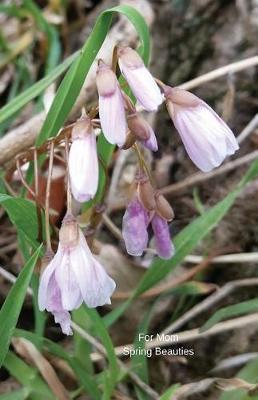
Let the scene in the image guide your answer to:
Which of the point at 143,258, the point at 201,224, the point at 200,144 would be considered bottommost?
the point at 143,258

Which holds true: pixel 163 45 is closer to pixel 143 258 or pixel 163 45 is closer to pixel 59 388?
pixel 143 258

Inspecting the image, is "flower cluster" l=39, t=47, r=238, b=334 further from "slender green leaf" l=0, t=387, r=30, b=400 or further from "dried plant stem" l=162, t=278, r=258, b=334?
"dried plant stem" l=162, t=278, r=258, b=334

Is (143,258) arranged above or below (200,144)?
below

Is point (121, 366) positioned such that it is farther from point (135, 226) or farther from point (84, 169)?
point (84, 169)

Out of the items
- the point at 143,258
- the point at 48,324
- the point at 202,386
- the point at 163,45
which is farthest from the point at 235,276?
the point at 163,45

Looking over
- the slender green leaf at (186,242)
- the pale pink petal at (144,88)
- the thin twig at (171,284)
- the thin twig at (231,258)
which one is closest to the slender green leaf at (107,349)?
the slender green leaf at (186,242)

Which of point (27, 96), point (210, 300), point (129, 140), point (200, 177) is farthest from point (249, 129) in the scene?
point (129, 140)

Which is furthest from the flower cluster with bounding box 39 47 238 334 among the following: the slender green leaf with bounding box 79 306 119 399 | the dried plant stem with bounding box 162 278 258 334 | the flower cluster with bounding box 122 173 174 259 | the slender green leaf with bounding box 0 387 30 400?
the dried plant stem with bounding box 162 278 258 334

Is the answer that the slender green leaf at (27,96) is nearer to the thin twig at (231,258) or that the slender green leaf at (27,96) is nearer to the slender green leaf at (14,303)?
the slender green leaf at (14,303)
